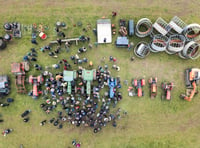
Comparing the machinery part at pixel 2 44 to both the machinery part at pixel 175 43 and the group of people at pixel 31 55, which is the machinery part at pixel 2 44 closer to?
the group of people at pixel 31 55

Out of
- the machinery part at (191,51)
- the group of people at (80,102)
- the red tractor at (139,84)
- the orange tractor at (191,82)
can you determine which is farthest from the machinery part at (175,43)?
the group of people at (80,102)

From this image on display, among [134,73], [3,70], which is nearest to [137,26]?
[134,73]

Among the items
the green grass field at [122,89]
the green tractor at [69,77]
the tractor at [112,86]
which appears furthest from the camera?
the green grass field at [122,89]

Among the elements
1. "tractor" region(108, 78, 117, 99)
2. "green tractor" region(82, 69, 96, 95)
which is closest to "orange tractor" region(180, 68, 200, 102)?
"tractor" region(108, 78, 117, 99)

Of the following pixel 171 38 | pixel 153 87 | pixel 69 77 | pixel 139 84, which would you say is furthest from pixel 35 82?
pixel 171 38

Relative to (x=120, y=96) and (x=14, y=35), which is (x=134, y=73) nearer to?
(x=120, y=96)

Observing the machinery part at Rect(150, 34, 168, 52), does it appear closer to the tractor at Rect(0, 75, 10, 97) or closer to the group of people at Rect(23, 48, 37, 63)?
the group of people at Rect(23, 48, 37, 63)

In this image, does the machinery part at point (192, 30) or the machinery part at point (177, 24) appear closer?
the machinery part at point (192, 30)
